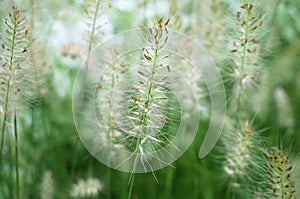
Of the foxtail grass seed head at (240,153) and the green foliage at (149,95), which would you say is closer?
the green foliage at (149,95)

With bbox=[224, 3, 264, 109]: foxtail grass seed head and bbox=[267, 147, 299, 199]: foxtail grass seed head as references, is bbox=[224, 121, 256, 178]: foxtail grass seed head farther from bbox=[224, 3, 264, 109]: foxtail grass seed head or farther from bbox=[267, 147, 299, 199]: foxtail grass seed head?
bbox=[267, 147, 299, 199]: foxtail grass seed head

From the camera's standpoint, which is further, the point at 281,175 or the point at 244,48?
the point at 244,48

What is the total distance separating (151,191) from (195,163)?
28 cm

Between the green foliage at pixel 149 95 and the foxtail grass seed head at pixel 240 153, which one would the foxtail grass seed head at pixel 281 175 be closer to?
the green foliage at pixel 149 95

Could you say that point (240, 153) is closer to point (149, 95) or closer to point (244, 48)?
point (244, 48)

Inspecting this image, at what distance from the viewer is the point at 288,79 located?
1.65m

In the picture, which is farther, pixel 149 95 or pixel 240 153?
pixel 240 153

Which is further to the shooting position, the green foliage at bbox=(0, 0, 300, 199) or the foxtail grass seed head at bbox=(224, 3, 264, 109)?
the foxtail grass seed head at bbox=(224, 3, 264, 109)

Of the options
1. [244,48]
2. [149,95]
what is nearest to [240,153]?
[244,48]

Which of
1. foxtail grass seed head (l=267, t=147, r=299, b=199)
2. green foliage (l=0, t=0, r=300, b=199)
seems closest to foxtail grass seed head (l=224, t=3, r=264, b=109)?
green foliage (l=0, t=0, r=300, b=199)

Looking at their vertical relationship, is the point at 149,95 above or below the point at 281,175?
above

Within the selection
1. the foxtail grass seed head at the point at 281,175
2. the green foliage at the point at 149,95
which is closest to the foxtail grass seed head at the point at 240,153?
the green foliage at the point at 149,95

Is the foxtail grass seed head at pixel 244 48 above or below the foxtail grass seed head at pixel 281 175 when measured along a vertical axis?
above

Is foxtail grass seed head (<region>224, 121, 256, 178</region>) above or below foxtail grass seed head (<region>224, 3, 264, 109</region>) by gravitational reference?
below
